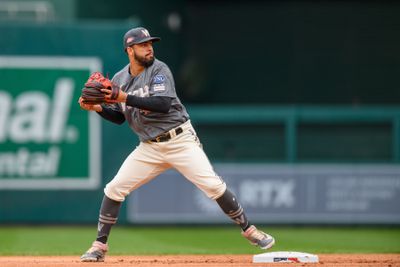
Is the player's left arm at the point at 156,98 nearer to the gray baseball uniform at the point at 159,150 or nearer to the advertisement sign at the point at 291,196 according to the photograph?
the gray baseball uniform at the point at 159,150

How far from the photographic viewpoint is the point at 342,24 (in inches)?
638

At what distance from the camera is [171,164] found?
7645mm

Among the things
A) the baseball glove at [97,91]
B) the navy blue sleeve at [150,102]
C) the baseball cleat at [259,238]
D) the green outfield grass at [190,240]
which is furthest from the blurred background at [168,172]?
the navy blue sleeve at [150,102]

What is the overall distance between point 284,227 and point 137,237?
2.13m

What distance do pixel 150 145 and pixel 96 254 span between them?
93 centimetres

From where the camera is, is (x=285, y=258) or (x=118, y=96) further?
(x=285, y=258)

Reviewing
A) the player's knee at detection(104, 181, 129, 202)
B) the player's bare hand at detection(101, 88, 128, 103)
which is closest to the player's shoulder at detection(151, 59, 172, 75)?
the player's bare hand at detection(101, 88, 128, 103)

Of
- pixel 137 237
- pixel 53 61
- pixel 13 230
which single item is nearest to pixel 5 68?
pixel 53 61

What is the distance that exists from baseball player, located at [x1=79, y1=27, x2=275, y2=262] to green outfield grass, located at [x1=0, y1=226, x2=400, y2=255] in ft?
4.93

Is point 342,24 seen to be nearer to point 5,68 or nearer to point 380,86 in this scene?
point 380,86

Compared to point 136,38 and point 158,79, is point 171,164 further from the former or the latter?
point 136,38

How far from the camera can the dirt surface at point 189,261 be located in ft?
24.2

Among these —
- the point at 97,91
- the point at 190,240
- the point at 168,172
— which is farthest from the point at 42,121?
the point at 97,91

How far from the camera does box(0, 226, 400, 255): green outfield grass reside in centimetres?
948
